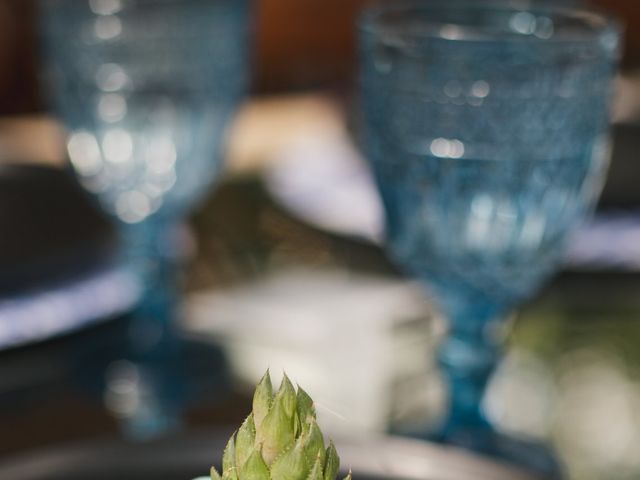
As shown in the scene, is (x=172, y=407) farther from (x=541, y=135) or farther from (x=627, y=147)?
(x=627, y=147)

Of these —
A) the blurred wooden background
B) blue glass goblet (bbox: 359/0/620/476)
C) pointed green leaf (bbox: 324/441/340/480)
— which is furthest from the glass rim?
the blurred wooden background

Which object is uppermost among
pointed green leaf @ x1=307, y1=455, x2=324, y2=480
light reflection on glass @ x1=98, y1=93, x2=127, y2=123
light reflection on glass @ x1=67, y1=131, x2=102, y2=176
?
pointed green leaf @ x1=307, y1=455, x2=324, y2=480

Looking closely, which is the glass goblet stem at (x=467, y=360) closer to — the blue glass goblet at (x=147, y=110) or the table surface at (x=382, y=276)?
the table surface at (x=382, y=276)

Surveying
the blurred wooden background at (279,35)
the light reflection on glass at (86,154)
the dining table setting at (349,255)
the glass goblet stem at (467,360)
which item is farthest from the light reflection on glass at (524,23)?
the blurred wooden background at (279,35)

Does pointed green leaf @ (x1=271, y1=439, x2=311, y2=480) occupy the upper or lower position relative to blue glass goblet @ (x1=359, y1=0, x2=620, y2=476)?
upper

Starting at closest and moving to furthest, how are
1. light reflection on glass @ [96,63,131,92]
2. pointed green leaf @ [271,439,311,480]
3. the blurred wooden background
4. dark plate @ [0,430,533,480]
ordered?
pointed green leaf @ [271,439,311,480], dark plate @ [0,430,533,480], light reflection on glass @ [96,63,131,92], the blurred wooden background

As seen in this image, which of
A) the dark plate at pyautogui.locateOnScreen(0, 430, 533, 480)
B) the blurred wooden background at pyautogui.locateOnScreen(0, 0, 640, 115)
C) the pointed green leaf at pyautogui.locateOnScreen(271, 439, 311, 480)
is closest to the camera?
the pointed green leaf at pyautogui.locateOnScreen(271, 439, 311, 480)

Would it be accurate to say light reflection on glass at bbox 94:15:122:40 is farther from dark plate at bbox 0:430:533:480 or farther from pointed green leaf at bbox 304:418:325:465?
pointed green leaf at bbox 304:418:325:465

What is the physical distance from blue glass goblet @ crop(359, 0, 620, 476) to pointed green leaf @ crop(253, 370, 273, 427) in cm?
25

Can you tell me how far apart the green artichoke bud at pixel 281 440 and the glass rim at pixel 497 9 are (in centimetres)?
25

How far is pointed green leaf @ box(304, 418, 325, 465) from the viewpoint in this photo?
0.25 meters

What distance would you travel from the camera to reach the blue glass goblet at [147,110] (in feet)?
2.04

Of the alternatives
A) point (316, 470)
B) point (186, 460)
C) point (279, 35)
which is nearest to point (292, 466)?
point (316, 470)

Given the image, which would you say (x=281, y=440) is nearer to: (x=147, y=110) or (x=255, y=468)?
(x=255, y=468)
